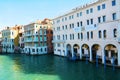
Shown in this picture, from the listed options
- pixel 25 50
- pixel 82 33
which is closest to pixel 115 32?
pixel 82 33

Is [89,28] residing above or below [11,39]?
above

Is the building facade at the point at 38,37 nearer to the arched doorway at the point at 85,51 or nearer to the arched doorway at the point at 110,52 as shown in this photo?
the arched doorway at the point at 85,51

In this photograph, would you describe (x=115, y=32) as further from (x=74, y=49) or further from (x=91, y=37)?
(x=74, y=49)

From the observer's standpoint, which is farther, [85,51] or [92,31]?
[85,51]

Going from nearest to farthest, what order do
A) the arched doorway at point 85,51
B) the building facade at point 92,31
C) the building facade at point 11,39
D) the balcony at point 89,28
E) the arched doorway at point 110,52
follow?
the building facade at point 92,31, the arched doorway at point 110,52, the balcony at point 89,28, the arched doorway at point 85,51, the building facade at point 11,39

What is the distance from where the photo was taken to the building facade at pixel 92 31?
3170 centimetres

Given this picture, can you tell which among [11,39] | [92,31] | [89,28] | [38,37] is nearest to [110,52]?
[92,31]

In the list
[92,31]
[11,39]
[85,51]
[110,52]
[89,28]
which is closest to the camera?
[110,52]

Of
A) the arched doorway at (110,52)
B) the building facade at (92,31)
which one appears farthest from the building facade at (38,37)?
the arched doorway at (110,52)

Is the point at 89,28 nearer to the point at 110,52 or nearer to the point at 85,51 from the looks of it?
the point at 110,52

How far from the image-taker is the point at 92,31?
37.4 m

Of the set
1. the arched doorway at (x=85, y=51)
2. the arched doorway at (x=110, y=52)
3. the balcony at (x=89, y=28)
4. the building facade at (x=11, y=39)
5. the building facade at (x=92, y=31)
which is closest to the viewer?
the building facade at (x=92, y=31)

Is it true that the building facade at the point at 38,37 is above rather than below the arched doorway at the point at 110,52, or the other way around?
above

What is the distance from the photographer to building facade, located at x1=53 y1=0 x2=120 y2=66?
31.7 metres
